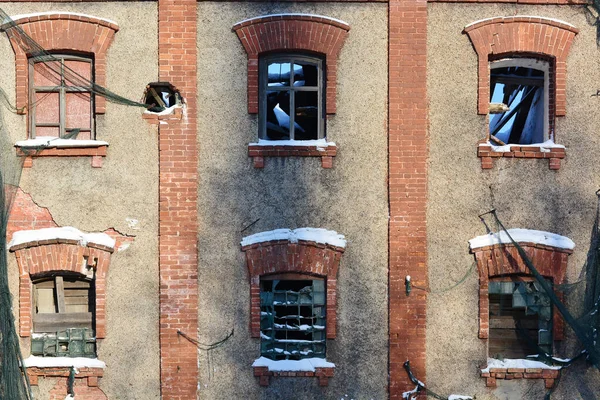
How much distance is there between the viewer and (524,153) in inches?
434

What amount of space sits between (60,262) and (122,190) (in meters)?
1.26

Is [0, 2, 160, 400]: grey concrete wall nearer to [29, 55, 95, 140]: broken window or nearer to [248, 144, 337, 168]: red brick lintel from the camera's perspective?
[29, 55, 95, 140]: broken window

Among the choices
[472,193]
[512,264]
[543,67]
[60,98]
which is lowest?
[512,264]

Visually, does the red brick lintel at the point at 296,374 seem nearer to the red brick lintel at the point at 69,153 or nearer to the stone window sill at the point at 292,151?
the stone window sill at the point at 292,151

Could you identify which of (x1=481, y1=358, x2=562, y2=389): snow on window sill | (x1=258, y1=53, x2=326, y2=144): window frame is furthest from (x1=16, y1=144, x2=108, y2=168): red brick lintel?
(x1=481, y1=358, x2=562, y2=389): snow on window sill

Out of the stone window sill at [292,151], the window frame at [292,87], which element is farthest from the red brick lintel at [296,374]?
the window frame at [292,87]

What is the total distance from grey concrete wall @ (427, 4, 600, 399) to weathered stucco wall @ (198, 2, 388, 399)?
0.74 metres

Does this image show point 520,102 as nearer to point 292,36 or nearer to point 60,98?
point 292,36

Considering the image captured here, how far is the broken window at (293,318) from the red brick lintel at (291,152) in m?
1.60

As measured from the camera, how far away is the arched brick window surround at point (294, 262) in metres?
10.8

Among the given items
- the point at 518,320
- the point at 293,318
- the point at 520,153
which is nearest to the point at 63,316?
the point at 293,318

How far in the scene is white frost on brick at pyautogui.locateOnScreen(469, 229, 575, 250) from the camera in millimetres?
10922

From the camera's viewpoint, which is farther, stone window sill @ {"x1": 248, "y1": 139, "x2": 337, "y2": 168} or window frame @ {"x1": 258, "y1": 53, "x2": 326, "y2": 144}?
window frame @ {"x1": 258, "y1": 53, "x2": 326, "y2": 144}

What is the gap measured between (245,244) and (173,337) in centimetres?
157
